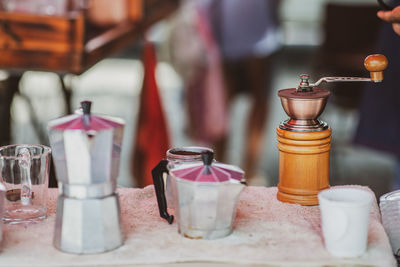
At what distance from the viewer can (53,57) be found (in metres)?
1.95

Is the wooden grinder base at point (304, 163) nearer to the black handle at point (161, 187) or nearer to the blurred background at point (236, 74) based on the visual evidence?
the black handle at point (161, 187)

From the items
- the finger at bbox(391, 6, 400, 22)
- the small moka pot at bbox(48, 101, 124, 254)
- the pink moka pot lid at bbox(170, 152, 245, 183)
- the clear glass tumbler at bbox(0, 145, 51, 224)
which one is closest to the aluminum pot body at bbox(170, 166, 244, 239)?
the pink moka pot lid at bbox(170, 152, 245, 183)

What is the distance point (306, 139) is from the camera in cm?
124

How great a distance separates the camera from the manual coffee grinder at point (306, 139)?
1.23 m

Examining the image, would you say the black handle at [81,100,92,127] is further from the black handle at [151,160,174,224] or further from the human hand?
the human hand

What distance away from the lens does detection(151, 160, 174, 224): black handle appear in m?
1.15

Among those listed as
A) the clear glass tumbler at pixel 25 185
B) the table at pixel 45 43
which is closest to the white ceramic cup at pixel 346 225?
the clear glass tumbler at pixel 25 185

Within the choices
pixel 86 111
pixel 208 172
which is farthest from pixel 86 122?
pixel 208 172

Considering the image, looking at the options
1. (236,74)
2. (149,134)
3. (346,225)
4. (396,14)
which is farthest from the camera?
(236,74)

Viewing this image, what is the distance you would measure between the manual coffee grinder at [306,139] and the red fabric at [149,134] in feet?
5.49

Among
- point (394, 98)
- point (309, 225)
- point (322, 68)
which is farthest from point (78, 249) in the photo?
point (322, 68)

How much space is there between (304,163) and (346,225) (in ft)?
0.81

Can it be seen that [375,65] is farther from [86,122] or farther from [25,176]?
[25,176]

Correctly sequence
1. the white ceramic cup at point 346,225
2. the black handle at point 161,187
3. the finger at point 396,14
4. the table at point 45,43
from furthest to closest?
the table at point 45,43
the finger at point 396,14
the black handle at point 161,187
the white ceramic cup at point 346,225
